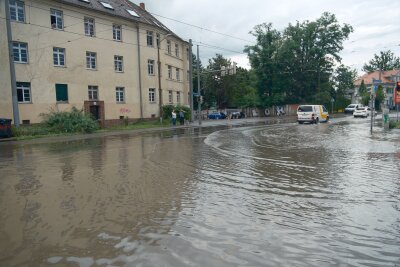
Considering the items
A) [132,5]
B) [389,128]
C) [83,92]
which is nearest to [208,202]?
[389,128]

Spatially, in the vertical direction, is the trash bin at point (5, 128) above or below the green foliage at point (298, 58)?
below

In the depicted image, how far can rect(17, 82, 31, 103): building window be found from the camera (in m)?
27.6

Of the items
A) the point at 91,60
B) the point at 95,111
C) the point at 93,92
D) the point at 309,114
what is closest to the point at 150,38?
the point at 91,60

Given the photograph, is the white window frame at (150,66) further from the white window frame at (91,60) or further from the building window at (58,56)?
the building window at (58,56)

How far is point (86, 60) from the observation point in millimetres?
32594

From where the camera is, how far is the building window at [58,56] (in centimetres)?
3006

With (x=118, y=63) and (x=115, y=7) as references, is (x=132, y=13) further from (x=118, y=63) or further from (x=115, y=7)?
(x=118, y=63)

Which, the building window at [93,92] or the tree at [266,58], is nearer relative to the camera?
the building window at [93,92]

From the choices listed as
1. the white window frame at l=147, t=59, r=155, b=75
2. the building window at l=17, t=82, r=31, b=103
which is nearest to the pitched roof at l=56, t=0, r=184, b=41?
the white window frame at l=147, t=59, r=155, b=75

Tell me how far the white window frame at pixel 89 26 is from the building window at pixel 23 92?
8024mm

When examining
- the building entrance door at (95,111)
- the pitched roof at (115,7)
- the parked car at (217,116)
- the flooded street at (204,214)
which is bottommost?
the flooded street at (204,214)

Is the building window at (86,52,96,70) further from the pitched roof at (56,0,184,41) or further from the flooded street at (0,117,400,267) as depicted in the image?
the flooded street at (0,117,400,267)

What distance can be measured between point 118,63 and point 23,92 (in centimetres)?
1076

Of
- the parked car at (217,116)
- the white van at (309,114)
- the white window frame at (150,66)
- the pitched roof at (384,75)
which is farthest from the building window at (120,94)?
the pitched roof at (384,75)
